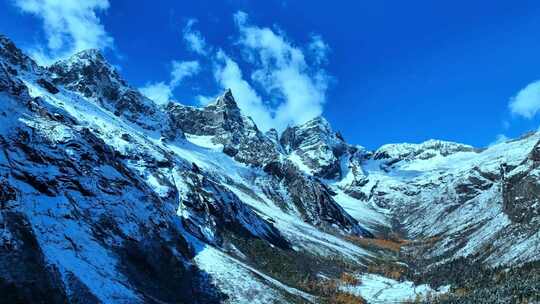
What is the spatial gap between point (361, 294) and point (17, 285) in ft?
330

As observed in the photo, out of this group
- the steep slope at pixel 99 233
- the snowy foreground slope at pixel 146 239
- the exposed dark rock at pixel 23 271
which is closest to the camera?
the exposed dark rock at pixel 23 271

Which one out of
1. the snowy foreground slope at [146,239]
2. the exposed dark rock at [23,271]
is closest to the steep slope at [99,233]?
the exposed dark rock at [23,271]

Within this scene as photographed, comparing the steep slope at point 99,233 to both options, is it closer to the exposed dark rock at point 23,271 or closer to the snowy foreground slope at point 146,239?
the exposed dark rock at point 23,271

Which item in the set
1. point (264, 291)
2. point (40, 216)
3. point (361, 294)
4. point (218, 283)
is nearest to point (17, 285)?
point (40, 216)

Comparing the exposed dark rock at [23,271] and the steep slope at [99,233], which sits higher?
the steep slope at [99,233]

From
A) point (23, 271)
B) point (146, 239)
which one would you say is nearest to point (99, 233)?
point (146, 239)

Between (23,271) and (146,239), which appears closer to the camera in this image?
(23,271)

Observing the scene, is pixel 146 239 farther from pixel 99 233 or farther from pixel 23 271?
pixel 23 271

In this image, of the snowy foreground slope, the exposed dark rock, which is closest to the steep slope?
the exposed dark rock

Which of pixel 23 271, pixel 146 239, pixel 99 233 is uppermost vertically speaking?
pixel 146 239

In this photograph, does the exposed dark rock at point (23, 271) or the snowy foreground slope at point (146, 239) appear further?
the snowy foreground slope at point (146, 239)

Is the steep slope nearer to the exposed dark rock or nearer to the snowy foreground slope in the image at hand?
the exposed dark rock

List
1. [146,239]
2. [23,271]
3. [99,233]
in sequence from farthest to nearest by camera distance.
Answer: [146,239] < [99,233] < [23,271]

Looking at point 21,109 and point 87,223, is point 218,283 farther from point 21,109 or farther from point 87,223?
point 21,109
